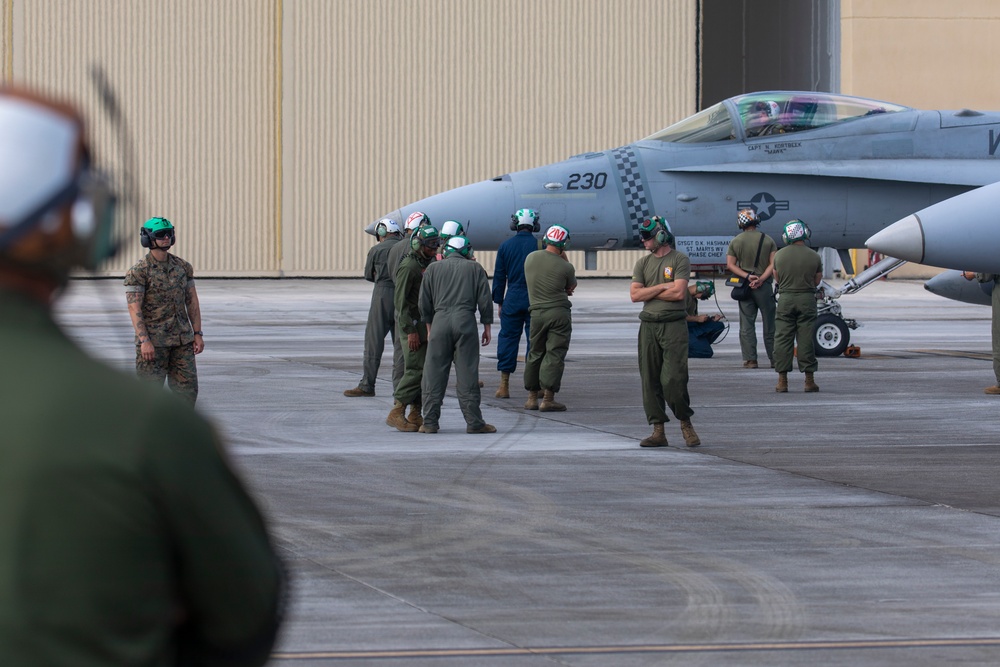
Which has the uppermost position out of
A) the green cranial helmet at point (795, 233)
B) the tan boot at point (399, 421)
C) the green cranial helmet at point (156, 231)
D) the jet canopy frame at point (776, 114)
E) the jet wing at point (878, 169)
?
the jet canopy frame at point (776, 114)

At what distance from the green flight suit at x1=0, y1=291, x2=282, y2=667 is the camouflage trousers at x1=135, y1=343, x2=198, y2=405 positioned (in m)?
8.82

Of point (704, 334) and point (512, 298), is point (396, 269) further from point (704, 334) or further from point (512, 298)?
point (704, 334)

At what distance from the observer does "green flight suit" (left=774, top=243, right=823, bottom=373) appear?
46.7 ft

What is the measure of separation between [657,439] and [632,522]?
2868mm

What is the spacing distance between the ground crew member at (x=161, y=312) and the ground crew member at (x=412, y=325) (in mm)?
1903

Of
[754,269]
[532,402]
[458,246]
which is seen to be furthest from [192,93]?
[458,246]

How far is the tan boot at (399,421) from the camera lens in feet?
38.2

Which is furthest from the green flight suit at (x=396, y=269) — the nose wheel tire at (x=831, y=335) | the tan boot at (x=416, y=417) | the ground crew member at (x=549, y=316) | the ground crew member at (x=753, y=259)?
the nose wheel tire at (x=831, y=335)

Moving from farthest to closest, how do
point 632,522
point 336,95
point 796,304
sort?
point 336,95, point 796,304, point 632,522

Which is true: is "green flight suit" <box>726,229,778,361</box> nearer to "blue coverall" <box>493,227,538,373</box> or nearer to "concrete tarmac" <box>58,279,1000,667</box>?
"concrete tarmac" <box>58,279,1000,667</box>

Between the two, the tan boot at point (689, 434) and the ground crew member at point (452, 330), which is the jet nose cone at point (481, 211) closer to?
the ground crew member at point (452, 330)

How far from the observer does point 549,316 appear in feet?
42.3

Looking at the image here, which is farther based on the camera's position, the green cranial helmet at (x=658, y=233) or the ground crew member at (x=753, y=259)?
the ground crew member at (x=753, y=259)

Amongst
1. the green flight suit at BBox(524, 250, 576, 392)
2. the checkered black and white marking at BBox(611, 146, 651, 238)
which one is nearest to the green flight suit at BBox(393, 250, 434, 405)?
the green flight suit at BBox(524, 250, 576, 392)
